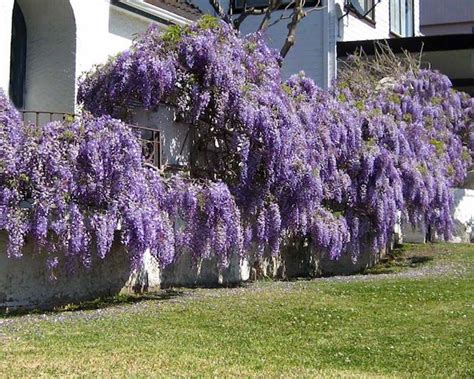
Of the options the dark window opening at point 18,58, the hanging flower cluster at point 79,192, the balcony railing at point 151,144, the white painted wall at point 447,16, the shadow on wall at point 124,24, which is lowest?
the hanging flower cluster at point 79,192

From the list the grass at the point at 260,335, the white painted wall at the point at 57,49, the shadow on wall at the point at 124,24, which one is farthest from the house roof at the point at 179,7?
the grass at the point at 260,335

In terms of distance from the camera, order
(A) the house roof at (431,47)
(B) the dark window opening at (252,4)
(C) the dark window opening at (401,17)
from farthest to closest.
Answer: (C) the dark window opening at (401,17), (B) the dark window opening at (252,4), (A) the house roof at (431,47)

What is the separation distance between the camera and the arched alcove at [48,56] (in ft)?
47.0

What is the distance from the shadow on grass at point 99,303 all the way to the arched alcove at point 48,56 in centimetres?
391

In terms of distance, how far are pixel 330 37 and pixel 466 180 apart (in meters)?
6.64

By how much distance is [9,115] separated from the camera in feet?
34.8

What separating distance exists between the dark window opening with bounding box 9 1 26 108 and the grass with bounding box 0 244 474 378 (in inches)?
180

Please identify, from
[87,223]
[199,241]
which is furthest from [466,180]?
[87,223]

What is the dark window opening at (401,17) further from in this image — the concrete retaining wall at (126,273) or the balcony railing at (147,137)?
the balcony railing at (147,137)

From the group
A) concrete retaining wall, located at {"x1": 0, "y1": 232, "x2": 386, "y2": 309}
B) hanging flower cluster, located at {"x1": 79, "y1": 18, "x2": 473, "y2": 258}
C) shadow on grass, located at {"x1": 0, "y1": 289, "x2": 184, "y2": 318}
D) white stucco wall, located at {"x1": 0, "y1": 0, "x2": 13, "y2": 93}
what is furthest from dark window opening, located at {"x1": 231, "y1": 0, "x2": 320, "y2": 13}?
shadow on grass, located at {"x1": 0, "y1": 289, "x2": 184, "y2": 318}

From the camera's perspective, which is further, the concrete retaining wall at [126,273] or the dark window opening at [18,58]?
the dark window opening at [18,58]

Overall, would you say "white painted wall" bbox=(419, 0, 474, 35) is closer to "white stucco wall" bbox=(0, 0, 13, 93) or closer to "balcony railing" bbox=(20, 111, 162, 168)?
"balcony railing" bbox=(20, 111, 162, 168)

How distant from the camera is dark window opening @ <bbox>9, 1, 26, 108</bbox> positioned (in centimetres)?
1412

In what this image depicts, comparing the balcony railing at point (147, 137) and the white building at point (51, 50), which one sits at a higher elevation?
the white building at point (51, 50)
